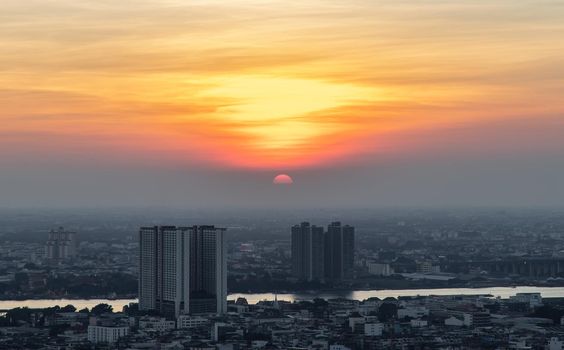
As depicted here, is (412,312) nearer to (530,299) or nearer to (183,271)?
(530,299)

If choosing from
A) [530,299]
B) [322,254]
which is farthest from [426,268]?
[530,299]

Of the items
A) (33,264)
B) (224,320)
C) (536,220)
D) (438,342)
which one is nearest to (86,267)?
(33,264)

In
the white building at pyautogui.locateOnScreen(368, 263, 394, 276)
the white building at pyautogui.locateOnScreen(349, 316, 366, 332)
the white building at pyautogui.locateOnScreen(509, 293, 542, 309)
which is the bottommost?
the white building at pyautogui.locateOnScreen(349, 316, 366, 332)

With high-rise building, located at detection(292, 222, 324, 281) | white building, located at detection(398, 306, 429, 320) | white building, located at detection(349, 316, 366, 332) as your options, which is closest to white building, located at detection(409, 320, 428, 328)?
white building, located at detection(349, 316, 366, 332)

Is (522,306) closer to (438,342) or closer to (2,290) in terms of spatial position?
(438,342)

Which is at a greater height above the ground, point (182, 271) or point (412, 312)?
point (182, 271)

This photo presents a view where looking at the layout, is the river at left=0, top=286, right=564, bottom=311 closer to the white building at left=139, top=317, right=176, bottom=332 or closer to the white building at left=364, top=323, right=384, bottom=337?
the white building at left=139, top=317, right=176, bottom=332
